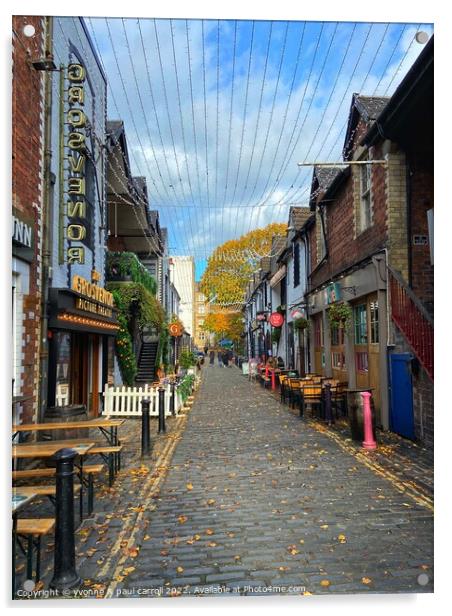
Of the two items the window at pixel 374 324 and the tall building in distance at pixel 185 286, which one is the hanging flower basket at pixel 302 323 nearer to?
the window at pixel 374 324

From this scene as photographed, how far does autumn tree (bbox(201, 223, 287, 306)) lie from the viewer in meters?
9.04

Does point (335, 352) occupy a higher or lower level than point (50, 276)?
lower

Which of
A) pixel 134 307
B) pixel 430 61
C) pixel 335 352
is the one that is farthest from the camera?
pixel 134 307

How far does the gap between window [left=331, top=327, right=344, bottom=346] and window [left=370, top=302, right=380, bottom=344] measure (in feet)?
7.56

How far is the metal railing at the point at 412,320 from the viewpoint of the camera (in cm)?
678

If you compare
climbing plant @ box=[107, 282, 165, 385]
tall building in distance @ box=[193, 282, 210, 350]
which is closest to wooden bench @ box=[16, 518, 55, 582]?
climbing plant @ box=[107, 282, 165, 385]

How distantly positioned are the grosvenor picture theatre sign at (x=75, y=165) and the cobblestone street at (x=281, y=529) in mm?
3958

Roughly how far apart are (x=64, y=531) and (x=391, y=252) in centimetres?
689

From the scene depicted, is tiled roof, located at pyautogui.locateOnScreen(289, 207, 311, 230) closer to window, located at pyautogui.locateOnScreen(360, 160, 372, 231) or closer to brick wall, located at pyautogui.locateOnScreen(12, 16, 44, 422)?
window, located at pyautogui.locateOnScreen(360, 160, 372, 231)

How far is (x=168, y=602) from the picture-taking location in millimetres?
3143

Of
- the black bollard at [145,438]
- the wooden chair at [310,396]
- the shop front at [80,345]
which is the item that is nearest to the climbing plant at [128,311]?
the shop front at [80,345]

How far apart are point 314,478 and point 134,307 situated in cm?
1023

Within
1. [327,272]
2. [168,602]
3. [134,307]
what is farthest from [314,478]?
[134,307]

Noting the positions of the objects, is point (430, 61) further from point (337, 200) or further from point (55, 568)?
point (337, 200)
